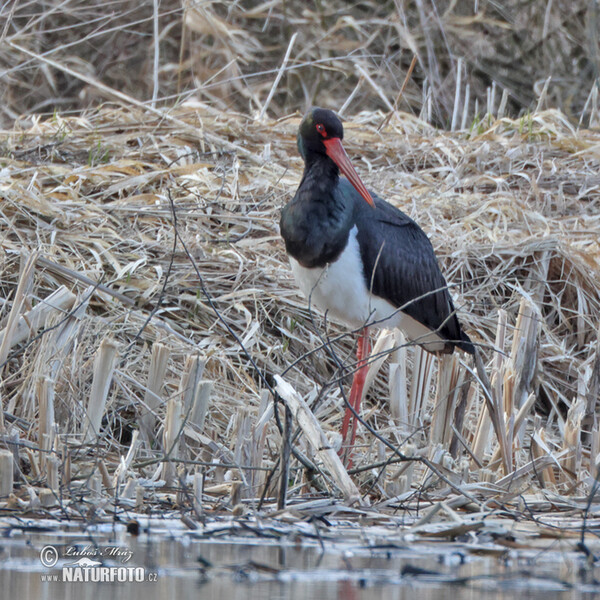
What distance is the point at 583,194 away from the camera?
6.53 metres

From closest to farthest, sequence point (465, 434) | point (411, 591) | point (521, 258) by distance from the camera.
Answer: point (411, 591) < point (465, 434) < point (521, 258)

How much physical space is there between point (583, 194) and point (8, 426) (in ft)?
12.1

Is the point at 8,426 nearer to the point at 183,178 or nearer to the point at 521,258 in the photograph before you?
the point at 183,178

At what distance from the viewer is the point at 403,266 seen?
4.91m

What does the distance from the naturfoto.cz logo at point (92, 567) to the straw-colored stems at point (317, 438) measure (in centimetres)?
62

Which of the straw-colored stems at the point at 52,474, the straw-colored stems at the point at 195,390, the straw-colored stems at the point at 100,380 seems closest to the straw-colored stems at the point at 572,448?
the straw-colored stems at the point at 195,390

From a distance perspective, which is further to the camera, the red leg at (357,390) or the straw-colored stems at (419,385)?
the straw-colored stems at (419,385)

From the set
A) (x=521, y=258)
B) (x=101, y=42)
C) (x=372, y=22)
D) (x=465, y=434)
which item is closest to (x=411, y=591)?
(x=465, y=434)

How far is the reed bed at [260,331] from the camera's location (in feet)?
11.3

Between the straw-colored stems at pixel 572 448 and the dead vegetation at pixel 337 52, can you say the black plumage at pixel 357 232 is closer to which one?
the straw-colored stems at pixel 572 448

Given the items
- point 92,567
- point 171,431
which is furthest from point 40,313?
point 92,567

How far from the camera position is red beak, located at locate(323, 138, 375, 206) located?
15.5 ft

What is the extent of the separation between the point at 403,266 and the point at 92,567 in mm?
2485

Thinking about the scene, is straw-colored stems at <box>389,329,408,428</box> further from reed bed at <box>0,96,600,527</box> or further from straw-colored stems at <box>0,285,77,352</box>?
straw-colored stems at <box>0,285,77,352</box>
